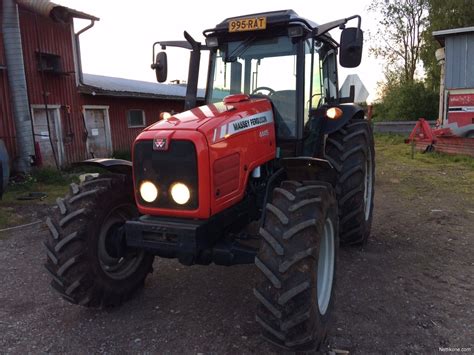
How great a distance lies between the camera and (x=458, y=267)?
Result: 4402 mm

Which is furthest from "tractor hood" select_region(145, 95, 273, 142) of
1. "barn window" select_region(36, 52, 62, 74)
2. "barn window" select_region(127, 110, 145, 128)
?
"barn window" select_region(127, 110, 145, 128)

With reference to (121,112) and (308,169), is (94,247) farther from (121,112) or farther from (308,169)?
(121,112)

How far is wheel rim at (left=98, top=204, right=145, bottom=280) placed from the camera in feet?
11.5

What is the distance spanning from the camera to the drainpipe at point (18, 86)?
32.1 feet

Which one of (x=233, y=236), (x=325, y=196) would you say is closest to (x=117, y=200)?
(x=233, y=236)

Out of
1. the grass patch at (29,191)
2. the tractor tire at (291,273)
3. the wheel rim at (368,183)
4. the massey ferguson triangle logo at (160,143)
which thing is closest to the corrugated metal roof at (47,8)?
the grass patch at (29,191)

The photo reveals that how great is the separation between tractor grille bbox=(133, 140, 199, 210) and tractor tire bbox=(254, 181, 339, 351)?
611 mm

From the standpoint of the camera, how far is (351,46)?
11.8 feet

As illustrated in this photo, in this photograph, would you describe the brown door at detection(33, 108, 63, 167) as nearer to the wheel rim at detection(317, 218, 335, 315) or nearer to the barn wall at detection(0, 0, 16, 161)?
the barn wall at detection(0, 0, 16, 161)

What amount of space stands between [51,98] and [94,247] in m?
9.44

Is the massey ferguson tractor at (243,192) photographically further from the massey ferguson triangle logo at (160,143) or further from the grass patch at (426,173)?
the grass patch at (426,173)

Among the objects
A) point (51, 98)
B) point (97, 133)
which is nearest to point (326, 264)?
point (51, 98)

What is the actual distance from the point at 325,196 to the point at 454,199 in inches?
212

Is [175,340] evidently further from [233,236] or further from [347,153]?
[347,153]
